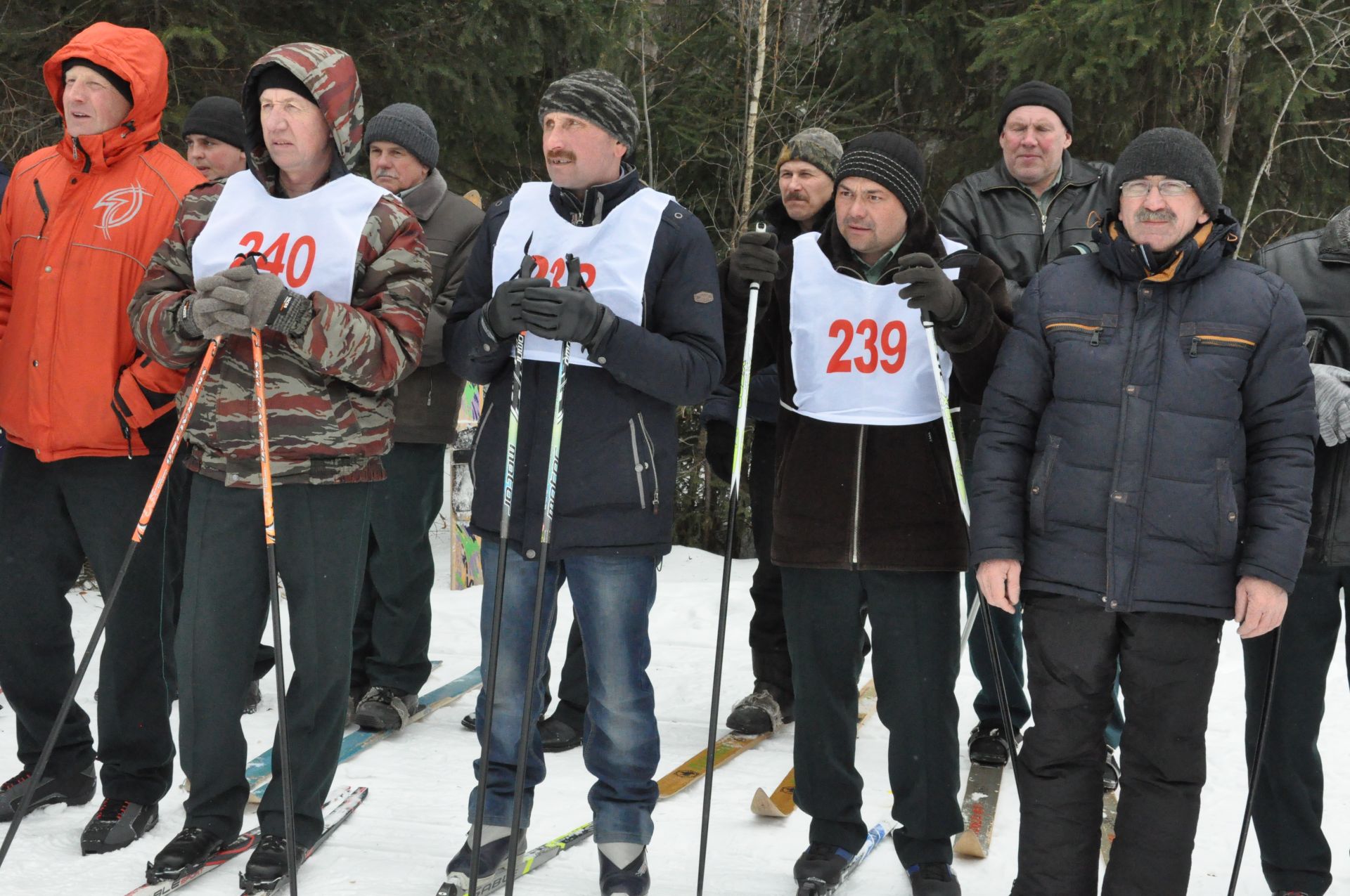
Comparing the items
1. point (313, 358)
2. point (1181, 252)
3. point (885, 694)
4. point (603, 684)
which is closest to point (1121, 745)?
point (885, 694)

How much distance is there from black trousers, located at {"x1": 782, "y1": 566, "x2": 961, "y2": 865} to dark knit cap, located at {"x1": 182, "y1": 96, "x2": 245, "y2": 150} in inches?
107

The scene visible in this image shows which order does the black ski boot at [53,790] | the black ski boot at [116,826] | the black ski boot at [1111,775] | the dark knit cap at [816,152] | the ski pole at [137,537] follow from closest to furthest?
the ski pole at [137,537] → the black ski boot at [116,826] → the black ski boot at [53,790] → the black ski boot at [1111,775] → the dark knit cap at [816,152]

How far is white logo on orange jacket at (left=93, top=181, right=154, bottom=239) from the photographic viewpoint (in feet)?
11.5

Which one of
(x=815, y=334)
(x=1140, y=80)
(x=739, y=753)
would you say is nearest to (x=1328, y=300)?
(x=815, y=334)

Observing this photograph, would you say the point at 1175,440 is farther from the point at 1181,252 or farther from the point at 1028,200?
the point at 1028,200

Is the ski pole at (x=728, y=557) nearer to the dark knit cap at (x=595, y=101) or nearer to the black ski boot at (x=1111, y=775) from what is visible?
the dark knit cap at (x=595, y=101)

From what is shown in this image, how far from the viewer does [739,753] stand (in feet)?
14.9

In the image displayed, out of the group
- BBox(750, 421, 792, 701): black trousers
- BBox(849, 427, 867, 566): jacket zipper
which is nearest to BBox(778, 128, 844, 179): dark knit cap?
BBox(750, 421, 792, 701): black trousers

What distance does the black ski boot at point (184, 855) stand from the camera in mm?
3199

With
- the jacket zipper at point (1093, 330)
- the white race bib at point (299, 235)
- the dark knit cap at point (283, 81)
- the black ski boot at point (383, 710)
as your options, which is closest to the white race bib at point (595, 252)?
the white race bib at point (299, 235)

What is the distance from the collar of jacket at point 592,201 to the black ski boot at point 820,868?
1.74 m

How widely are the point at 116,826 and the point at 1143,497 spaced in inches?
111

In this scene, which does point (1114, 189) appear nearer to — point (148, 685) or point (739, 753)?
point (739, 753)

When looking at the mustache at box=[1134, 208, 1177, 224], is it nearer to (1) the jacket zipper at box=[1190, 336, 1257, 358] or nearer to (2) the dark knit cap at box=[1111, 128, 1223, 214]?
(2) the dark knit cap at box=[1111, 128, 1223, 214]
